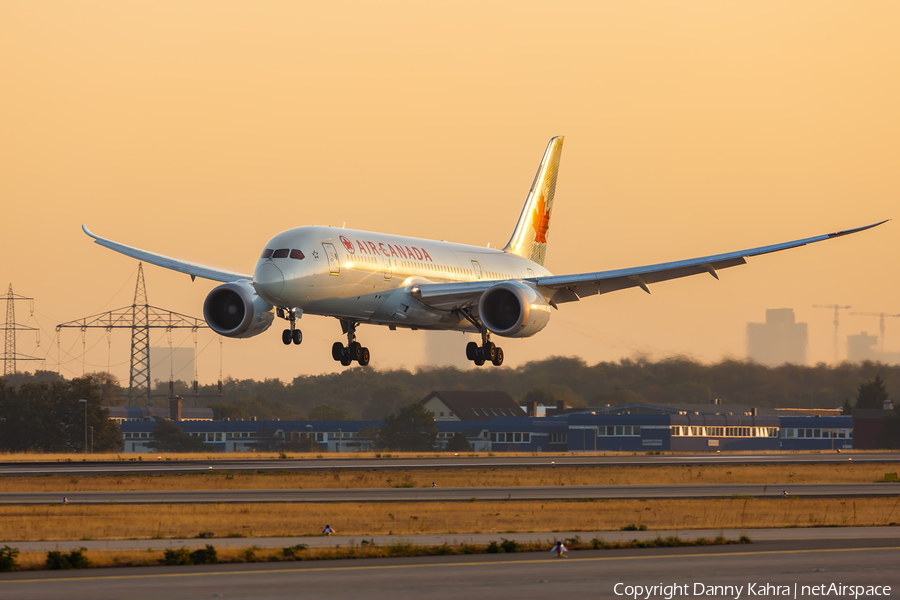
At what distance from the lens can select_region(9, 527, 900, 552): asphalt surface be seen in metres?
27.1

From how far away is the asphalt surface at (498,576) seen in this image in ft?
62.7

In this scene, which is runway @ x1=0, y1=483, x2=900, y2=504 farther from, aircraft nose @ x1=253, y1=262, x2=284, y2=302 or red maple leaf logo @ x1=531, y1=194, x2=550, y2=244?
red maple leaf logo @ x1=531, y1=194, x2=550, y2=244

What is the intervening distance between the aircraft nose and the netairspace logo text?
26846mm

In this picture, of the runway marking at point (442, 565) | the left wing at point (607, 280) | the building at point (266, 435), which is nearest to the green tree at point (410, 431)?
the building at point (266, 435)

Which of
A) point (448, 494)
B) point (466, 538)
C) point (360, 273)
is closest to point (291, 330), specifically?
point (360, 273)

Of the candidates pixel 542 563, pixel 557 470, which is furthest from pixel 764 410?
pixel 542 563

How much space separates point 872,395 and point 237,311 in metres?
92.4

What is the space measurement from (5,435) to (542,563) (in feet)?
344

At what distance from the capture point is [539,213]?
7025cm

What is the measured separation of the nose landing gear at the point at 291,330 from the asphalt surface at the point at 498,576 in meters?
23.2

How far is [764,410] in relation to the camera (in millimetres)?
124750

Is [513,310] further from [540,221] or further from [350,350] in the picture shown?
→ [540,221]

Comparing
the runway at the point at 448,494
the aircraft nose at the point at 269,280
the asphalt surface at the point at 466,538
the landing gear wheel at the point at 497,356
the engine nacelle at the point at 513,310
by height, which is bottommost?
the runway at the point at 448,494

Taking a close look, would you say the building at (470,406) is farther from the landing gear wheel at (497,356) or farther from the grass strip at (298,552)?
the grass strip at (298,552)
